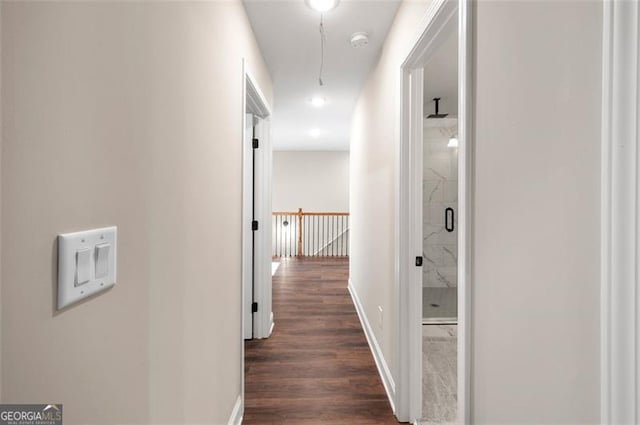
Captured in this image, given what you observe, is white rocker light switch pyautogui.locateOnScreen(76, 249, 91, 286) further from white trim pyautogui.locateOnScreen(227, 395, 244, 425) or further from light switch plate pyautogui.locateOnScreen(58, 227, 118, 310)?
white trim pyautogui.locateOnScreen(227, 395, 244, 425)

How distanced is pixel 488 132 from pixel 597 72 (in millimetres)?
349

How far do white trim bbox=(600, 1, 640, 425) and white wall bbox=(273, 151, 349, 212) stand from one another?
8.01 metres

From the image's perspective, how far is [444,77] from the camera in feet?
10.8

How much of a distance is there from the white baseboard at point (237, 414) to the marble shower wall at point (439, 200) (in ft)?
10.1

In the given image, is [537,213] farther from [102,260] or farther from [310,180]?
[310,180]

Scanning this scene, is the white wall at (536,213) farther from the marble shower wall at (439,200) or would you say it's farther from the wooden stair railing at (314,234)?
the wooden stair railing at (314,234)

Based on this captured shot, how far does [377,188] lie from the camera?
2641 millimetres

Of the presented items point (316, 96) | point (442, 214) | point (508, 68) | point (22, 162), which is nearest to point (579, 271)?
point (508, 68)

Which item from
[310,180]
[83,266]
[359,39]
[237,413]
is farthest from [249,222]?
[310,180]

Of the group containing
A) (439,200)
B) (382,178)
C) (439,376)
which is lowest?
(439,376)

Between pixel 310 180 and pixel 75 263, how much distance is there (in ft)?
26.3

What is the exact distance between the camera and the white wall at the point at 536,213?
23.5 inches

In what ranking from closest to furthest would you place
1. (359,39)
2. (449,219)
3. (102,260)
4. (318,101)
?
(102,260) < (359,39) < (318,101) < (449,219)

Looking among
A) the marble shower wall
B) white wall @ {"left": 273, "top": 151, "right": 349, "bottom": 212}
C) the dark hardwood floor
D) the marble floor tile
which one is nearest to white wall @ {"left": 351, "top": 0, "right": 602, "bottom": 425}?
the marble floor tile
